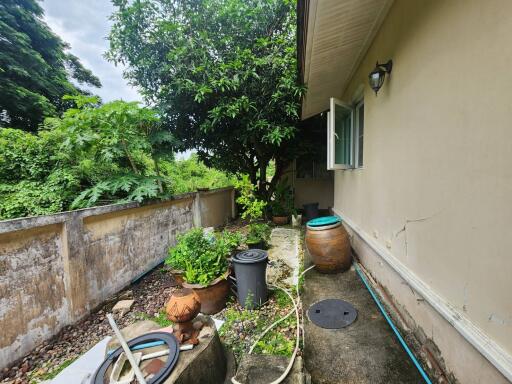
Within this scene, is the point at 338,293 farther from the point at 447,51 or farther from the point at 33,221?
the point at 33,221

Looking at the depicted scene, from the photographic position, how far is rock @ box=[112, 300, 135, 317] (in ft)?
9.30

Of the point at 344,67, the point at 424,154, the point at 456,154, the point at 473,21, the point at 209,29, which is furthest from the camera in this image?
the point at 209,29

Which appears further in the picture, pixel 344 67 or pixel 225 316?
pixel 344 67

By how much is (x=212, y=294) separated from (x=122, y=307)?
121 centimetres

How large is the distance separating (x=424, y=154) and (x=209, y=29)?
6476mm

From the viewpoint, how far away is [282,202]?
7656 mm

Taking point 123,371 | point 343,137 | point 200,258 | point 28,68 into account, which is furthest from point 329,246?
point 28,68

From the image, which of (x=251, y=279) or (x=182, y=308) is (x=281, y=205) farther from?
(x=182, y=308)

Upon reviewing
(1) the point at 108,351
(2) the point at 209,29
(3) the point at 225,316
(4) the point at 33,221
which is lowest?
(3) the point at 225,316

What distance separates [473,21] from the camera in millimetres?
1276

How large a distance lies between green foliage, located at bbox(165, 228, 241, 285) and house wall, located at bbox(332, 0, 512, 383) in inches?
79.7

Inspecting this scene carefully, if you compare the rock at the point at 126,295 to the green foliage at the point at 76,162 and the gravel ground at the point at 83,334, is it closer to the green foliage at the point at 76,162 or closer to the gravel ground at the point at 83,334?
the gravel ground at the point at 83,334

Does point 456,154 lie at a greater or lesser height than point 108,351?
greater

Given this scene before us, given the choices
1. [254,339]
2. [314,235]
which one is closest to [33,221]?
[254,339]
